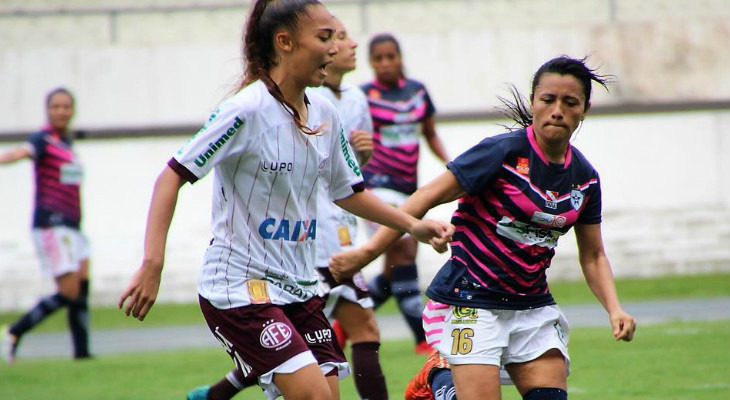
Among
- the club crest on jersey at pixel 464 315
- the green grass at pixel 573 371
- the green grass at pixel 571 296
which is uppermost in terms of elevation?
the club crest on jersey at pixel 464 315

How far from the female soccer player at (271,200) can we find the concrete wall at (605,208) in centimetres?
1108

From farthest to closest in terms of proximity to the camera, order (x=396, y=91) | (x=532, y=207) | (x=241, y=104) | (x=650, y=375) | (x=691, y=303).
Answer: (x=691, y=303)
(x=396, y=91)
(x=650, y=375)
(x=532, y=207)
(x=241, y=104)

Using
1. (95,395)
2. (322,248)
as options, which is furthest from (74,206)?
(322,248)

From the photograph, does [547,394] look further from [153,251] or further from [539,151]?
[153,251]

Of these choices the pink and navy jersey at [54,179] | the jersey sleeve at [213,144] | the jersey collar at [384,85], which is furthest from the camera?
the pink and navy jersey at [54,179]

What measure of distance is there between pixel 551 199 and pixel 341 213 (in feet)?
Answer: 6.75

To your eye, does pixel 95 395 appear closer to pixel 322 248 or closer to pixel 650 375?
pixel 322 248

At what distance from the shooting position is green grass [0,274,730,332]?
13.8 m

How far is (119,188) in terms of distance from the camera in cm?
1568

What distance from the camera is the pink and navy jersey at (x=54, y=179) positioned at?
9922 millimetres

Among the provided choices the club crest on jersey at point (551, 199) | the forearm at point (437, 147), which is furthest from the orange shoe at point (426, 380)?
the forearm at point (437, 147)

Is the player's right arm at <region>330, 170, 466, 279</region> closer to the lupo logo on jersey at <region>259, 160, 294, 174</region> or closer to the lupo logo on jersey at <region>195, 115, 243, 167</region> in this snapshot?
the lupo logo on jersey at <region>259, 160, 294, 174</region>

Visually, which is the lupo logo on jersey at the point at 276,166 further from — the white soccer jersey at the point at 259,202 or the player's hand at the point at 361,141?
the player's hand at the point at 361,141

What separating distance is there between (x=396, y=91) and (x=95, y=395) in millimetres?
3350
